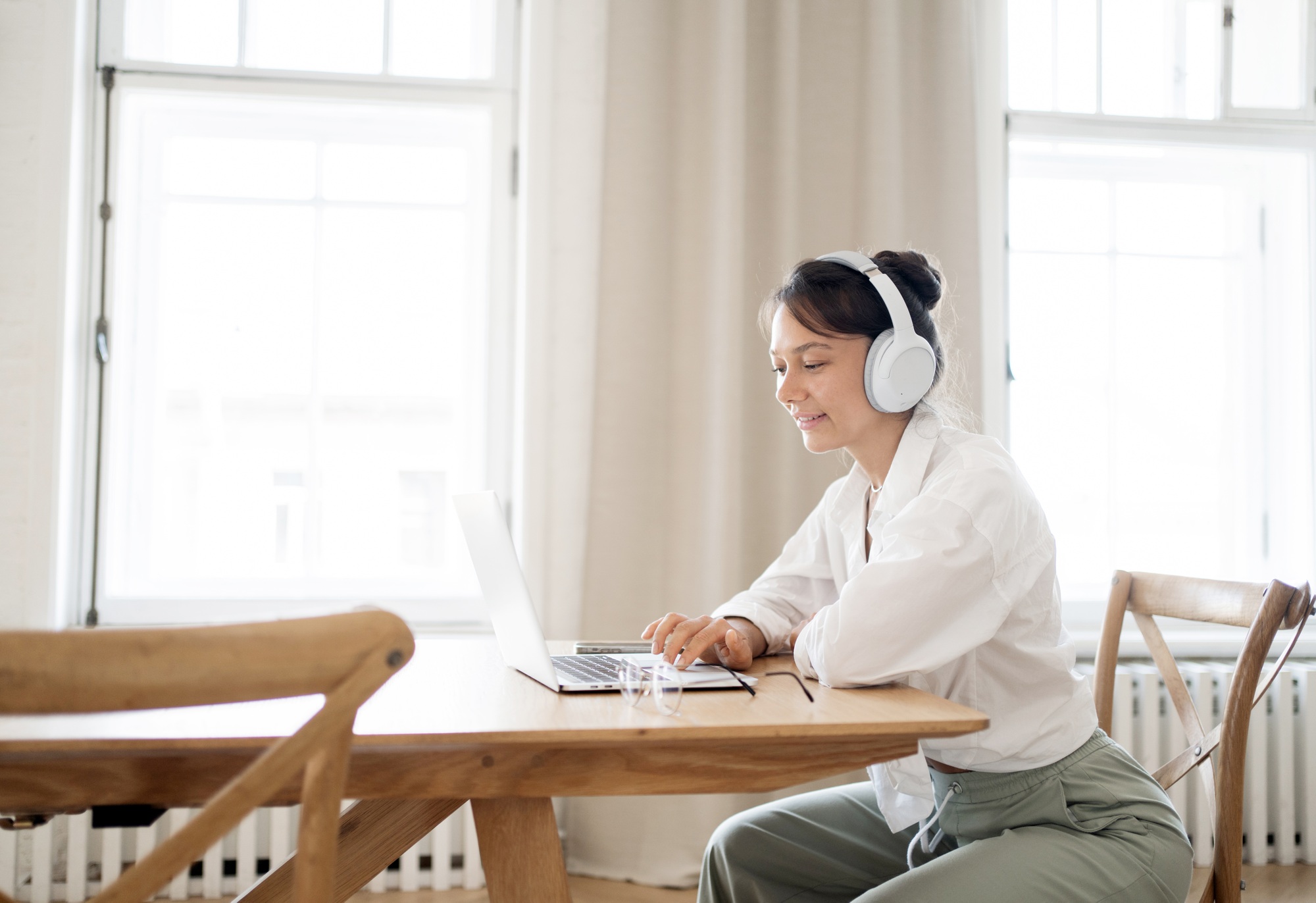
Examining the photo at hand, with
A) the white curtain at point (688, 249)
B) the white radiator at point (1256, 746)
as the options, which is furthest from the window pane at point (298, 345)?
the white radiator at point (1256, 746)

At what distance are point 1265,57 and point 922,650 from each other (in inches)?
103

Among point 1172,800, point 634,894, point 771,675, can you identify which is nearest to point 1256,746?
point 1172,800

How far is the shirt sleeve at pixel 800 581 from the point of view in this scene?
1.51 m

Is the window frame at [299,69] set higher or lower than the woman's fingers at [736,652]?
higher

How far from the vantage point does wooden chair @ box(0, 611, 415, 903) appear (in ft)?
1.96

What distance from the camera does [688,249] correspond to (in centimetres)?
236

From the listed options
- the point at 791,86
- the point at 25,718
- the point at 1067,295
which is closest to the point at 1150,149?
the point at 1067,295

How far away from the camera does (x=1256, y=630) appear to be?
1210mm

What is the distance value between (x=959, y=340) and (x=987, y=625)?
142 cm

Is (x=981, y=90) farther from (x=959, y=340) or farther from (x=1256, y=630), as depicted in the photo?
(x=1256, y=630)

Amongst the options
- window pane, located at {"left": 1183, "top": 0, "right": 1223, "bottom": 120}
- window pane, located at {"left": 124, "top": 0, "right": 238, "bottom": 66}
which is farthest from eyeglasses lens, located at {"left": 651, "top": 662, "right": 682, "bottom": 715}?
window pane, located at {"left": 1183, "top": 0, "right": 1223, "bottom": 120}

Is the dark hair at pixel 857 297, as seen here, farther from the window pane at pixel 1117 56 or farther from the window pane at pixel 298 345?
the window pane at pixel 1117 56

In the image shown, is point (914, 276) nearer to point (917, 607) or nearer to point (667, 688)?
point (917, 607)

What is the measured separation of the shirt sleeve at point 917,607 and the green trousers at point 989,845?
0.70 feet
